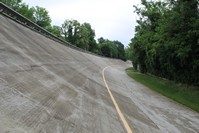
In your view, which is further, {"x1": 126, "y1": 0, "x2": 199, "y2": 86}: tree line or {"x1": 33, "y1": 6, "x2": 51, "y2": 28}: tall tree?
{"x1": 33, "y1": 6, "x2": 51, "y2": 28}: tall tree

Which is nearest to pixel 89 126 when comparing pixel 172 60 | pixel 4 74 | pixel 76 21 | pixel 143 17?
pixel 4 74

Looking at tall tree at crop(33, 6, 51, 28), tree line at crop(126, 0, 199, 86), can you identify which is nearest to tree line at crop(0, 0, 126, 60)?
tall tree at crop(33, 6, 51, 28)

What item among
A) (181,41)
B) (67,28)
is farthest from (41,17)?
(181,41)

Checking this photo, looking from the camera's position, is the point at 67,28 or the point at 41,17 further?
the point at 67,28

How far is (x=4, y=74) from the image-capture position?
30.2 ft

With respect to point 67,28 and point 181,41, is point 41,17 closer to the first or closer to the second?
point 67,28

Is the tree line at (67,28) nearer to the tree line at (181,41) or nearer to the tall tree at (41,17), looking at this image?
the tall tree at (41,17)


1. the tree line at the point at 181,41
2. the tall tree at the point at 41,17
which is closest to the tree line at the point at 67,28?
the tall tree at the point at 41,17

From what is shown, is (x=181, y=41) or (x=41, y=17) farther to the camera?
(x=41, y=17)

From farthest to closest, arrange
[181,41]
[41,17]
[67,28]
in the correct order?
[67,28] → [41,17] → [181,41]

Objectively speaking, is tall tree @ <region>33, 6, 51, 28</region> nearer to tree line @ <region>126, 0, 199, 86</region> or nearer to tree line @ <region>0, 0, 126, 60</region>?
tree line @ <region>0, 0, 126, 60</region>

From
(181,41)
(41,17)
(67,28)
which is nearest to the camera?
(181,41)

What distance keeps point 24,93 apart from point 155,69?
3563 cm

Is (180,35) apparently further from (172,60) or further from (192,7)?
(172,60)
